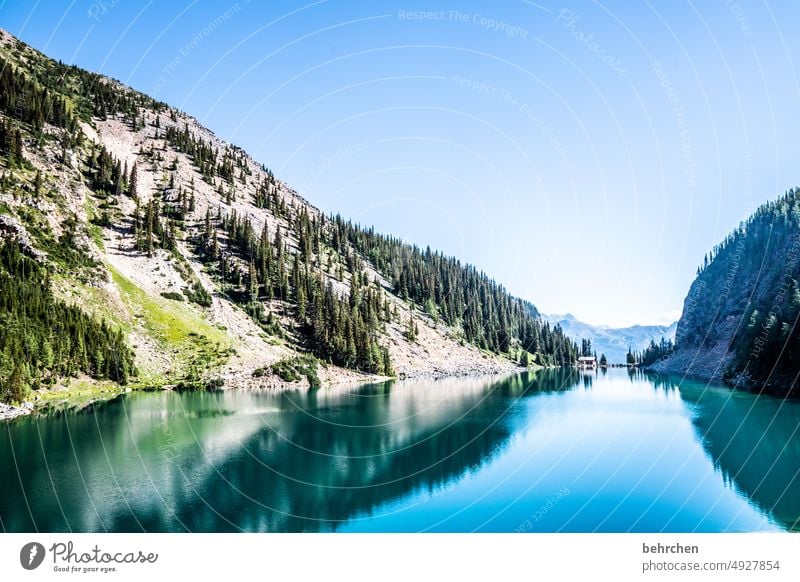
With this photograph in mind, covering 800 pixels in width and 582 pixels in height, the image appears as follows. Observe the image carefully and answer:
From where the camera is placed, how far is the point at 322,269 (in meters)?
136

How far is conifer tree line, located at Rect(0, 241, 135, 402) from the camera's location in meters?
50.9

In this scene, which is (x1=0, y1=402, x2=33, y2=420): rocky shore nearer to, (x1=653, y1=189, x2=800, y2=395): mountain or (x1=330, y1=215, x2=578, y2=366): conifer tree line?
(x1=653, y1=189, x2=800, y2=395): mountain

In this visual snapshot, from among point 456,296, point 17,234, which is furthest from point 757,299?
point 17,234

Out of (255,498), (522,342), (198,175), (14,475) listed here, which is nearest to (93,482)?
(14,475)

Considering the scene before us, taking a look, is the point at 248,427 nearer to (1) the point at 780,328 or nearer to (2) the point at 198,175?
(1) the point at 780,328

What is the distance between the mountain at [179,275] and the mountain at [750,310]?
4683 cm

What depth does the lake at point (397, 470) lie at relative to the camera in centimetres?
2208

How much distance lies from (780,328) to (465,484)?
61.9 meters

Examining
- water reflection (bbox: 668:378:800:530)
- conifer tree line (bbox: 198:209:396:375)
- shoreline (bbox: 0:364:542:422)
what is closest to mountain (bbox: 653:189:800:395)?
water reflection (bbox: 668:378:800:530)

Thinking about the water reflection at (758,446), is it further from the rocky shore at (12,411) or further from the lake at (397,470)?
the rocky shore at (12,411)

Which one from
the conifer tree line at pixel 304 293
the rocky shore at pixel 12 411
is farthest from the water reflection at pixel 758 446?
the conifer tree line at pixel 304 293

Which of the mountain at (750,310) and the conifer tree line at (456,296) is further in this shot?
the conifer tree line at (456,296)

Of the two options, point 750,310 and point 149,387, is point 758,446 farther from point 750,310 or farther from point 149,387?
point 750,310
